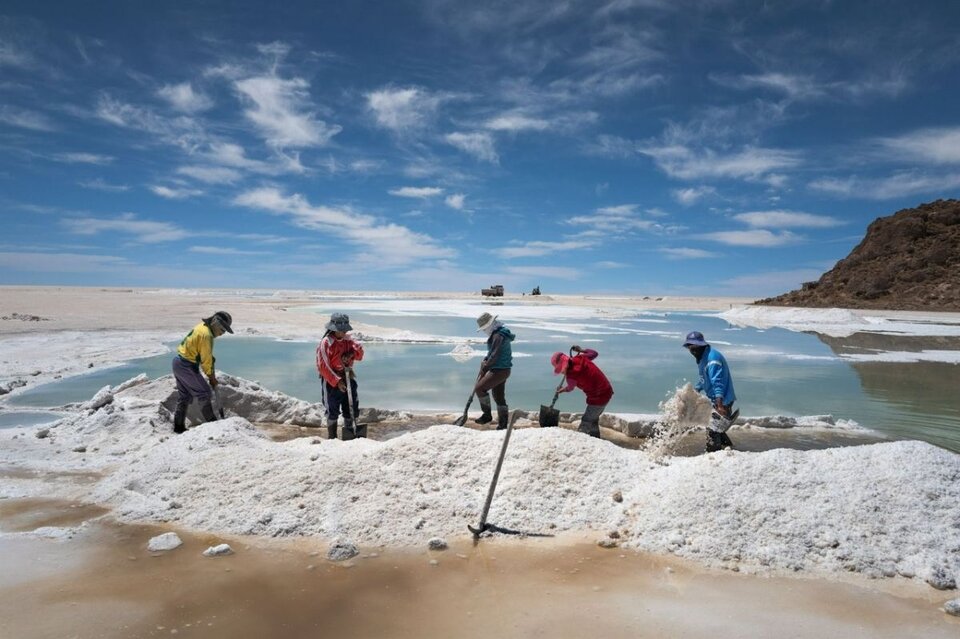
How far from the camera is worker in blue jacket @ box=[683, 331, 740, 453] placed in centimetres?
557

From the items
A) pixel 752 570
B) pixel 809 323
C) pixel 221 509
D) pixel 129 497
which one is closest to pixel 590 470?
pixel 752 570

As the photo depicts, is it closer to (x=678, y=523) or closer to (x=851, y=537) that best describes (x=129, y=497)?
(x=678, y=523)

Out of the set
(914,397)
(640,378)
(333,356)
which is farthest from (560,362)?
(914,397)

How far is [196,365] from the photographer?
21.5ft

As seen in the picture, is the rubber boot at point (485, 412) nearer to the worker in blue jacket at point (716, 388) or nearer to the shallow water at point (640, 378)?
the shallow water at point (640, 378)

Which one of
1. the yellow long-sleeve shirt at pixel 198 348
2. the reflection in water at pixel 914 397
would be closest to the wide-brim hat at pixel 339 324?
the yellow long-sleeve shirt at pixel 198 348

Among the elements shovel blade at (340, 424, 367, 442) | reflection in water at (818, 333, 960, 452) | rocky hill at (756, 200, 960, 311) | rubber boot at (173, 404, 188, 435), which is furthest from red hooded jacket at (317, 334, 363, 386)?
rocky hill at (756, 200, 960, 311)

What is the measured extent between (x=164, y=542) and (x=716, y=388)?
15.6 feet

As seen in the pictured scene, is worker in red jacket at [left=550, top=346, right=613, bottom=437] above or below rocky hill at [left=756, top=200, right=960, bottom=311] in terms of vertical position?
below

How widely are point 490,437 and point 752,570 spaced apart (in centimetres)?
235

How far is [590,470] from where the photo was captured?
4.81 meters

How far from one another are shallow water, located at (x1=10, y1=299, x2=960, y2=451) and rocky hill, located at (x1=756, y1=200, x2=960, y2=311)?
25339 millimetres

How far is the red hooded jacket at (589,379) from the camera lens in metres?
6.09

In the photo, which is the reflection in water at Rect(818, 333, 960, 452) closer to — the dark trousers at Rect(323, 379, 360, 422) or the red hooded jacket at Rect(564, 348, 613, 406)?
the red hooded jacket at Rect(564, 348, 613, 406)
